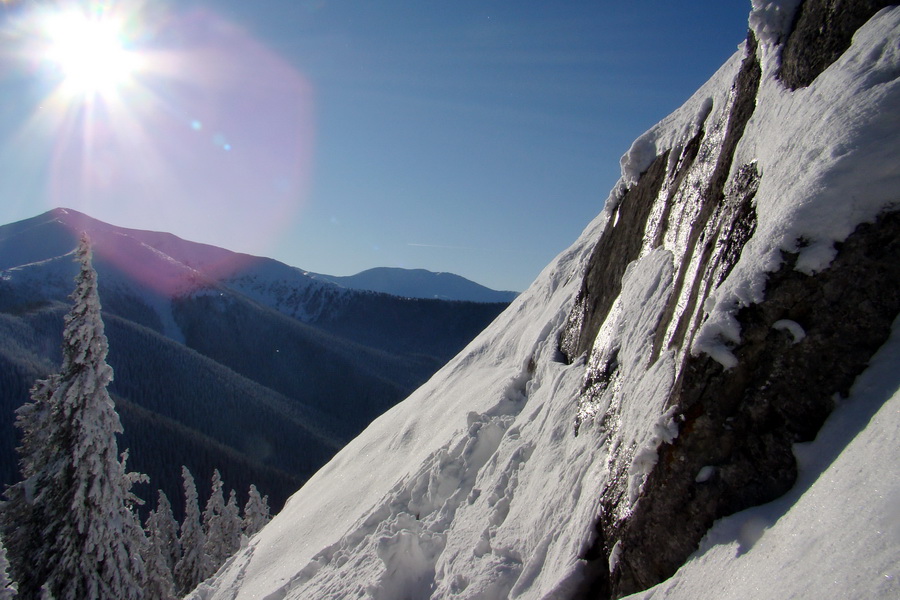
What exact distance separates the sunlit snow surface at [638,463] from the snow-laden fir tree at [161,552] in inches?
403

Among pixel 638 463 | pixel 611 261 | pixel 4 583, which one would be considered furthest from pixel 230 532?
pixel 638 463

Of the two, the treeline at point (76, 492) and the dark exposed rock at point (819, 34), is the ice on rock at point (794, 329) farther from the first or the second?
the treeline at point (76, 492)

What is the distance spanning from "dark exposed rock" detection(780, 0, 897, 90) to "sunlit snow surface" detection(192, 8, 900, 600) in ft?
0.65

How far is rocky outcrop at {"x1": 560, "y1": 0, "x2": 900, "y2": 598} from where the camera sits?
3.49 m

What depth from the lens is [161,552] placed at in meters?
30.2

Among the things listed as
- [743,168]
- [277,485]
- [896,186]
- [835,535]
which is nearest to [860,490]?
[835,535]

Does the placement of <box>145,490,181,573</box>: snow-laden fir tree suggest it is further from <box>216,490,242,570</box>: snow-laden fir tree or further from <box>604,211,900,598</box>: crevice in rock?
<box>604,211,900,598</box>: crevice in rock

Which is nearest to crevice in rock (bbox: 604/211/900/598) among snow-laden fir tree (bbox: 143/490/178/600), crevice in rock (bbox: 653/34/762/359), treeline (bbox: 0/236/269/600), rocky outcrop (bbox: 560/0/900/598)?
rocky outcrop (bbox: 560/0/900/598)

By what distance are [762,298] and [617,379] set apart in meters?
2.68

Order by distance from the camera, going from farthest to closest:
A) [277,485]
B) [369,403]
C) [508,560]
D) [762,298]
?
[369,403]
[277,485]
[508,560]
[762,298]

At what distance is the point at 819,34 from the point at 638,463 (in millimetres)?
4268

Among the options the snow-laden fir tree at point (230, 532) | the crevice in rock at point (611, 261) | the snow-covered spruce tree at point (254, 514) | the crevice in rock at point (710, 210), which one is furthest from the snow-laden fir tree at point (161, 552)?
the crevice in rock at point (710, 210)

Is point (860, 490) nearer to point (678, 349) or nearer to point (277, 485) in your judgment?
point (678, 349)

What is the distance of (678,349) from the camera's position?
16.1 feet
